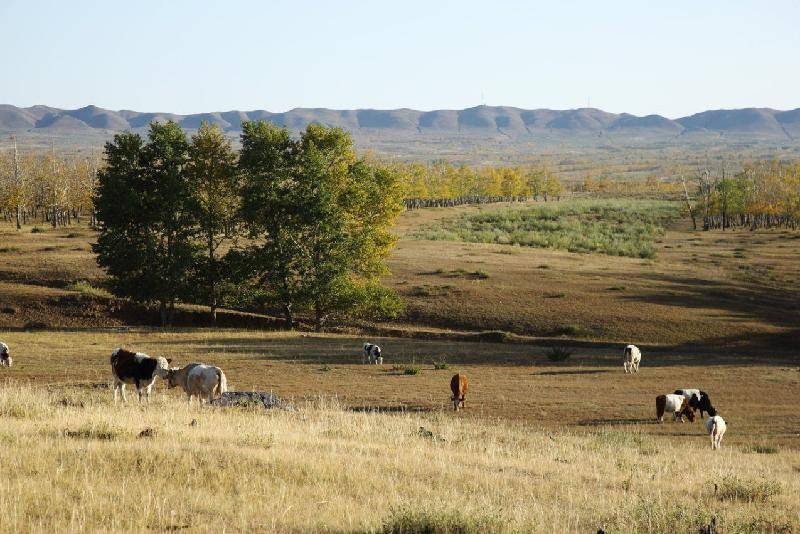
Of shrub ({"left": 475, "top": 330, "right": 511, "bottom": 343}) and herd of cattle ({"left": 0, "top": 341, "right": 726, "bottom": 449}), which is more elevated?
herd of cattle ({"left": 0, "top": 341, "right": 726, "bottom": 449})

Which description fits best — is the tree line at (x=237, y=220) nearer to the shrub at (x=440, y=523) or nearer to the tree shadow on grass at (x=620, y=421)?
the tree shadow on grass at (x=620, y=421)

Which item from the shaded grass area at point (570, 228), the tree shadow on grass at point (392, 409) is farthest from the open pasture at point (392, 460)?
the shaded grass area at point (570, 228)

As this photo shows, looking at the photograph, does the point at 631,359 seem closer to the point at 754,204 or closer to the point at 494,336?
the point at 494,336

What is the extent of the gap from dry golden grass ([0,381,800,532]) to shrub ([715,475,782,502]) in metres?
0.02

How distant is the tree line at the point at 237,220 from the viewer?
1898 inches

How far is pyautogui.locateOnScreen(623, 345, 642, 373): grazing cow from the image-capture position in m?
35.0

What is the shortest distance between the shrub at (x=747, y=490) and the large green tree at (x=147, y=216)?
131 feet

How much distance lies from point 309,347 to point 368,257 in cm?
1300

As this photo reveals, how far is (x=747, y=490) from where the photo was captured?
12703 millimetres

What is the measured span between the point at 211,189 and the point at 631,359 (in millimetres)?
28726

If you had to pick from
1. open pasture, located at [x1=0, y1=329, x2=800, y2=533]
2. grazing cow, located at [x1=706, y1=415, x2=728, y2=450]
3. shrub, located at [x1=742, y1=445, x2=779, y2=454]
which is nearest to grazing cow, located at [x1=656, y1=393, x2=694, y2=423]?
open pasture, located at [x1=0, y1=329, x2=800, y2=533]

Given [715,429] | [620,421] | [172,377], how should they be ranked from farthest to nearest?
[620,421], [172,377], [715,429]

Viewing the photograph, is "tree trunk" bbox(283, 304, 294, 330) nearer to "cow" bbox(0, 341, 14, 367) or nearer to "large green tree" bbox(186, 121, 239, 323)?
"large green tree" bbox(186, 121, 239, 323)

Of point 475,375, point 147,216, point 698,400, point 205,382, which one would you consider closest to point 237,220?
point 147,216
